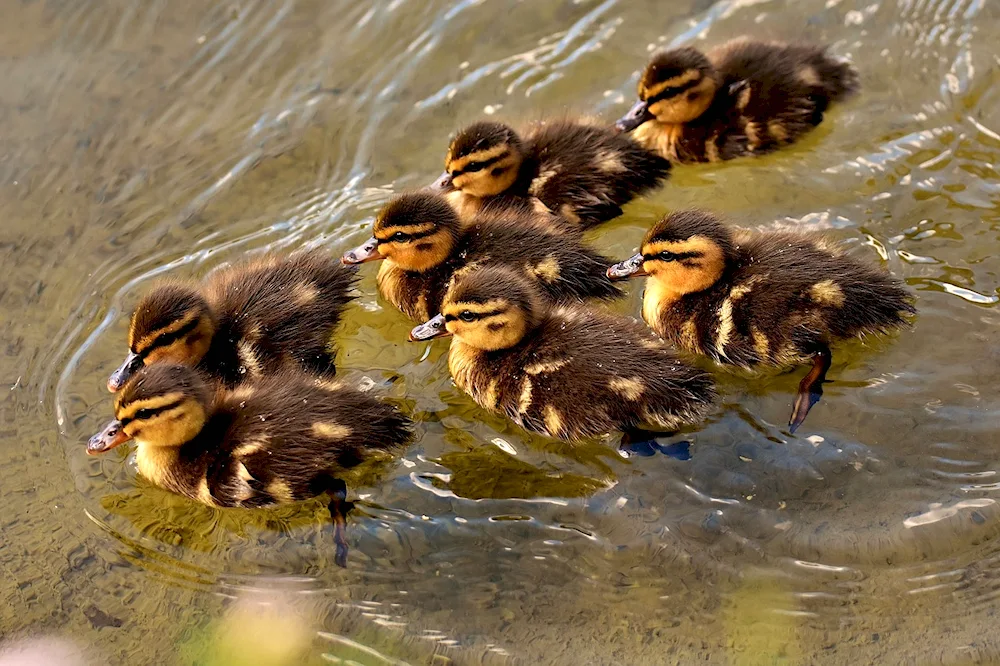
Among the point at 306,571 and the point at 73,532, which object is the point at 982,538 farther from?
the point at 73,532

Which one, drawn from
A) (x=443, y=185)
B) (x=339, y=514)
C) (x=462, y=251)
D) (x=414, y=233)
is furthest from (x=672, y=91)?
(x=339, y=514)

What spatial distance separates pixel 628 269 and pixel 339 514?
3.34ft

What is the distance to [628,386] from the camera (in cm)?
261

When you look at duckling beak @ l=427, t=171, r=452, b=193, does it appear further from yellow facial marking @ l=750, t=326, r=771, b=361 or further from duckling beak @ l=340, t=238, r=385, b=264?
yellow facial marking @ l=750, t=326, r=771, b=361

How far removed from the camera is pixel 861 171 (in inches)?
136

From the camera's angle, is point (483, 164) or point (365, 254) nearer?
point (365, 254)

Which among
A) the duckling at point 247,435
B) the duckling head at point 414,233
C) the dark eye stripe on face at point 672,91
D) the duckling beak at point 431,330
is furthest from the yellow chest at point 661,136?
the duckling at point 247,435

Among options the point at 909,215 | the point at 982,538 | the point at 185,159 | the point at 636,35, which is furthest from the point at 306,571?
the point at 636,35

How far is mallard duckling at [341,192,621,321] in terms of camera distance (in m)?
2.98

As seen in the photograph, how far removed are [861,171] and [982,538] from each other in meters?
1.41

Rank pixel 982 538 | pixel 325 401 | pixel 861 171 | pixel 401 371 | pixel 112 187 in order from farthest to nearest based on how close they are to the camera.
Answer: pixel 112 187 → pixel 861 171 → pixel 401 371 → pixel 325 401 → pixel 982 538

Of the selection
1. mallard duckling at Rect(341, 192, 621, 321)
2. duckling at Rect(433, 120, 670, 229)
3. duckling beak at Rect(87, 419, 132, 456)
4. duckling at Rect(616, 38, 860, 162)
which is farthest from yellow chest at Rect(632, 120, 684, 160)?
duckling beak at Rect(87, 419, 132, 456)

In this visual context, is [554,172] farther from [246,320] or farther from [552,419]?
[246,320]

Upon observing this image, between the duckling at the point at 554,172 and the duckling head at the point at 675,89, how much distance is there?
0.61ft
